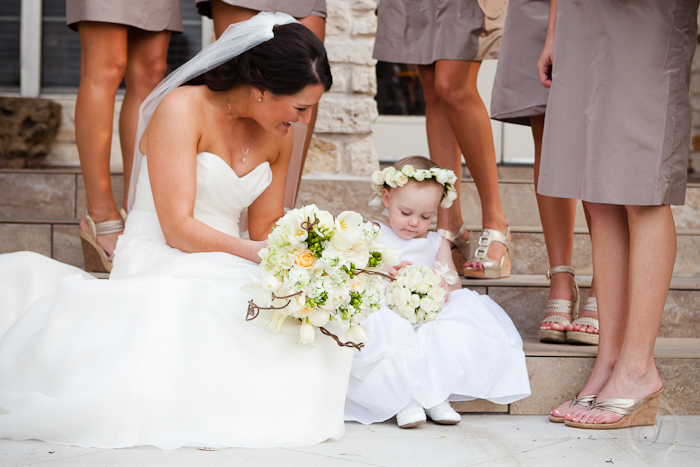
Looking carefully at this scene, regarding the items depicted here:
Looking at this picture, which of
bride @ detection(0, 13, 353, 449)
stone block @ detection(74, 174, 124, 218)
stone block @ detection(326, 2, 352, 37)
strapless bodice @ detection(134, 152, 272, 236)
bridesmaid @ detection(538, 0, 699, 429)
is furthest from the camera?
stone block @ detection(326, 2, 352, 37)

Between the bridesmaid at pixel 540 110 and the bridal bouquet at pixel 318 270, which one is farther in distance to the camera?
the bridesmaid at pixel 540 110

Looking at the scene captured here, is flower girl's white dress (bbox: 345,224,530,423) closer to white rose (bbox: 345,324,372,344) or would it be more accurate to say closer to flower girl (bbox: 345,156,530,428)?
flower girl (bbox: 345,156,530,428)

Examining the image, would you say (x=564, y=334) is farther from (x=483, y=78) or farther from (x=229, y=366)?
(x=483, y=78)

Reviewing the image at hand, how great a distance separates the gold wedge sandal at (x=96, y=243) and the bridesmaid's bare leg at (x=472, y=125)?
1573 millimetres

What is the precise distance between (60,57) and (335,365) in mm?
4376

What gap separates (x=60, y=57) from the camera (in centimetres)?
534

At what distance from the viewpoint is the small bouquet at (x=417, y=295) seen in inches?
94.2

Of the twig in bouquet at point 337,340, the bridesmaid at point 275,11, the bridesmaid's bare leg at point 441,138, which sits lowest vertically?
the twig in bouquet at point 337,340

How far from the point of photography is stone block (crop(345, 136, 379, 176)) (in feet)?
14.7

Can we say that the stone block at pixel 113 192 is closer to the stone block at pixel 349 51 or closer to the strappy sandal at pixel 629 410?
the stone block at pixel 349 51

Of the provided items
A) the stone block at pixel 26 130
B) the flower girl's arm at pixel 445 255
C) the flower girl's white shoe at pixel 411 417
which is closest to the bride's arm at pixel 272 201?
the flower girl's arm at pixel 445 255

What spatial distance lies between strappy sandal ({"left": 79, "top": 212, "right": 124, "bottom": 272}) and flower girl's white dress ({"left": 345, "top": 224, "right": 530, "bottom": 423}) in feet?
4.27

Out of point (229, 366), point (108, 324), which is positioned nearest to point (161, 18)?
point (108, 324)

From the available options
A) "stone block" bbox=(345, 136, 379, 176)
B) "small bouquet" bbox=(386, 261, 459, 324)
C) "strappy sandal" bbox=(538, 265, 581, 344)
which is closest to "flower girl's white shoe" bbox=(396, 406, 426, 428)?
"small bouquet" bbox=(386, 261, 459, 324)
